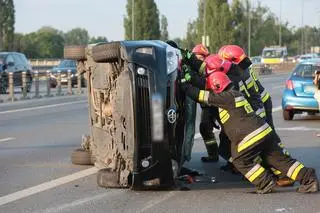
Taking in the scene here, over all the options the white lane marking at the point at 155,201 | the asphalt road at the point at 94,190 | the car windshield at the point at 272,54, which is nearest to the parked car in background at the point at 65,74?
the asphalt road at the point at 94,190

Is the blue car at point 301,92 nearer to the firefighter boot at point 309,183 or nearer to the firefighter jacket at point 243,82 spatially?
the firefighter jacket at point 243,82

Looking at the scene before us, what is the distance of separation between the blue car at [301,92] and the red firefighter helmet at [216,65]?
308 inches

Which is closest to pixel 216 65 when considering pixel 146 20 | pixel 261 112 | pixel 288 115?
pixel 261 112

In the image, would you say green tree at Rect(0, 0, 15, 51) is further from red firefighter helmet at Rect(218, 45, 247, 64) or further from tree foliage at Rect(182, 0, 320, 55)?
red firefighter helmet at Rect(218, 45, 247, 64)

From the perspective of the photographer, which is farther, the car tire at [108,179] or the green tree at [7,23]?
the green tree at [7,23]

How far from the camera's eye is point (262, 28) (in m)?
117

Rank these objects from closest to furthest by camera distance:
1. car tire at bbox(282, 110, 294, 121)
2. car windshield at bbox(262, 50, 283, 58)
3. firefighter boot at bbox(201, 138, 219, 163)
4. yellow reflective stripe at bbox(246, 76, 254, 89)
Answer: yellow reflective stripe at bbox(246, 76, 254, 89)
firefighter boot at bbox(201, 138, 219, 163)
car tire at bbox(282, 110, 294, 121)
car windshield at bbox(262, 50, 283, 58)

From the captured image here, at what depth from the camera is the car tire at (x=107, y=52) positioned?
21.2 feet

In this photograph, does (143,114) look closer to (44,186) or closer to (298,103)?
(44,186)

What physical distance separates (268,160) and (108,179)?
5.70 ft

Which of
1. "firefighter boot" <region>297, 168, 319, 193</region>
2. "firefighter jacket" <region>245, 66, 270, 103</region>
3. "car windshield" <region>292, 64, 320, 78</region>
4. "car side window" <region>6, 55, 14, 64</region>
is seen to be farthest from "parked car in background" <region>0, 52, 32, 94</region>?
"firefighter boot" <region>297, 168, 319, 193</region>

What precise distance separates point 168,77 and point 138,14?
56.2 m

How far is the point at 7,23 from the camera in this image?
66938mm

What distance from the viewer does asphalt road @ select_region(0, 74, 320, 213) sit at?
6.26 meters
